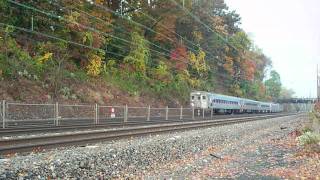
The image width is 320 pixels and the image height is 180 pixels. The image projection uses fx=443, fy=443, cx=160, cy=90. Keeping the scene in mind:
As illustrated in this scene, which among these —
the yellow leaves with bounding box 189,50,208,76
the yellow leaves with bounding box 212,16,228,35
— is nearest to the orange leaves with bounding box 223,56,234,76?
the yellow leaves with bounding box 212,16,228,35

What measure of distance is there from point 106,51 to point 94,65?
3196 mm

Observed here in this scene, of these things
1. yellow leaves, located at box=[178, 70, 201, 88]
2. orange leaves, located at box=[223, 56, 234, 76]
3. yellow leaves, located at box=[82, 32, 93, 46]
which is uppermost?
orange leaves, located at box=[223, 56, 234, 76]

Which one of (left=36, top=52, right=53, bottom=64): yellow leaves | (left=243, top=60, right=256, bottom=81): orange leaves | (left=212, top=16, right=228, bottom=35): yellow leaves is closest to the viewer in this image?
(left=36, top=52, right=53, bottom=64): yellow leaves

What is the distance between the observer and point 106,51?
41.5 metres

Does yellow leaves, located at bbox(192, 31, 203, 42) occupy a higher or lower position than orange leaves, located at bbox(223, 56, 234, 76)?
higher

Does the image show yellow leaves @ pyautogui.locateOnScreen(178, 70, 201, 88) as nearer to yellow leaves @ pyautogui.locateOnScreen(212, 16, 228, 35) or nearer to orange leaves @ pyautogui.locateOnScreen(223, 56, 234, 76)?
yellow leaves @ pyautogui.locateOnScreen(212, 16, 228, 35)

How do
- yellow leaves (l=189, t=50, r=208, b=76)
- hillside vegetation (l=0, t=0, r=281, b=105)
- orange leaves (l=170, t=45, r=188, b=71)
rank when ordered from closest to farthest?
hillside vegetation (l=0, t=0, r=281, b=105), orange leaves (l=170, t=45, r=188, b=71), yellow leaves (l=189, t=50, r=208, b=76)

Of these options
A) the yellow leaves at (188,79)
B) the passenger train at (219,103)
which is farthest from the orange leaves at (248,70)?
the yellow leaves at (188,79)

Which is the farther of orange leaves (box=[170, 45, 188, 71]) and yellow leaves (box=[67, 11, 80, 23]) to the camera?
orange leaves (box=[170, 45, 188, 71])

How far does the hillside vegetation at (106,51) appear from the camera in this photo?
106 feet

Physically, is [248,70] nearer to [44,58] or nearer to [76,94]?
[76,94]

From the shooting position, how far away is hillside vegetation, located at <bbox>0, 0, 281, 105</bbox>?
1277 inches

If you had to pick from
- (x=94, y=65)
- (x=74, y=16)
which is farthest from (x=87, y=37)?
(x=94, y=65)

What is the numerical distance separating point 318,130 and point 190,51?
42012 mm
